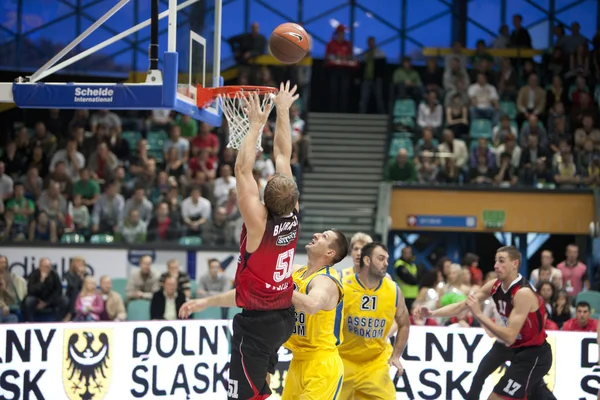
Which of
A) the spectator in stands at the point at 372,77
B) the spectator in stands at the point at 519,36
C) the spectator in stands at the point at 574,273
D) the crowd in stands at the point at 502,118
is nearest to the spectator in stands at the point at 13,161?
the crowd in stands at the point at 502,118

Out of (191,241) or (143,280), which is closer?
(143,280)

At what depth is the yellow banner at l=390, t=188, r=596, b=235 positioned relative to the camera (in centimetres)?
1694

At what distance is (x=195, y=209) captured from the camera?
591 inches

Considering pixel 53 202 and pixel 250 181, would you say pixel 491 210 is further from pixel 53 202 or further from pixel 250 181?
pixel 250 181

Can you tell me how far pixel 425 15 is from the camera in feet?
76.6

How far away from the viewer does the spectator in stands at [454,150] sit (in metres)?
17.2

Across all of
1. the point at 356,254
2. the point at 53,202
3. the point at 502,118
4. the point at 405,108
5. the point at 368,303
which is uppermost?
the point at 405,108

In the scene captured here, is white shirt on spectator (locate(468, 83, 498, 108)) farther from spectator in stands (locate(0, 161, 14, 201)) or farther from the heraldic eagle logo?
the heraldic eagle logo

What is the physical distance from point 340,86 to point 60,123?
6.14 m

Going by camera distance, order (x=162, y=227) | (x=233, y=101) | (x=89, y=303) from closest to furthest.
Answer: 1. (x=233, y=101)
2. (x=89, y=303)
3. (x=162, y=227)

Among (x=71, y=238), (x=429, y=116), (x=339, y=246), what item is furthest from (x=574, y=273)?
(x=339, y=246)

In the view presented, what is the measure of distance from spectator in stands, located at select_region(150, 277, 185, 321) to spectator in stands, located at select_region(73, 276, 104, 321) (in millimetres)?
708

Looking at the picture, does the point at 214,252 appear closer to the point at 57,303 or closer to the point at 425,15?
the point at 57,303

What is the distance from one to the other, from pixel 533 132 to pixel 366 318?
34.3 ft
